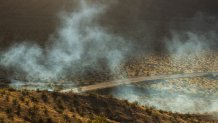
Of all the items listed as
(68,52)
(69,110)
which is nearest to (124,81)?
(68,52)

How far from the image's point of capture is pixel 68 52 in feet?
173

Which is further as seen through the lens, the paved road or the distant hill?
the paved road

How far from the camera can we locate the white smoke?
1748 inches

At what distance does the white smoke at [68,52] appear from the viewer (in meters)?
44.4

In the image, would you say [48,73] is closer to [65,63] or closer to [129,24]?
[65,63]

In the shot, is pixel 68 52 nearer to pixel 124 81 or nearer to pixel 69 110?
pixel 124 81

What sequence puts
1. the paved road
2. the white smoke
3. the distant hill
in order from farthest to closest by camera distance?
1. the white smoke
2. the paved road
3. the distant hill

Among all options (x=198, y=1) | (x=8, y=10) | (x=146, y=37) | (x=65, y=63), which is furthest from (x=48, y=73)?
(x=198, y=1)

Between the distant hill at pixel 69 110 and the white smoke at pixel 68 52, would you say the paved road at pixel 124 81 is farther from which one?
the distant hill at pixel 69 110

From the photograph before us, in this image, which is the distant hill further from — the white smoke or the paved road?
→ the white smoke

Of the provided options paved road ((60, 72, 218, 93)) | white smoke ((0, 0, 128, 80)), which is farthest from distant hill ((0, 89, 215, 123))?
white smoke ((0, 0, 128, 80))

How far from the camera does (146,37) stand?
67.5 metres

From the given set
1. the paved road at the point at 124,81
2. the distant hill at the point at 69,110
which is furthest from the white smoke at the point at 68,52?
the distant hill at the point at 69,110

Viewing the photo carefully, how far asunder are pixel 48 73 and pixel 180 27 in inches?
1587
